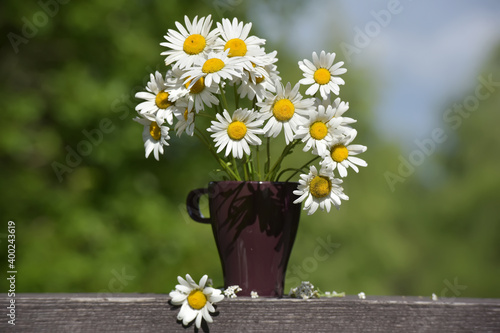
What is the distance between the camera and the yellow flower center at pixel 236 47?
3.93ft

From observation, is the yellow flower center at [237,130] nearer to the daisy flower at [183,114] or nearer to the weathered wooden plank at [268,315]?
the daisy flower at [183,114]

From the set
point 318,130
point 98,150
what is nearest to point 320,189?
point 318,130

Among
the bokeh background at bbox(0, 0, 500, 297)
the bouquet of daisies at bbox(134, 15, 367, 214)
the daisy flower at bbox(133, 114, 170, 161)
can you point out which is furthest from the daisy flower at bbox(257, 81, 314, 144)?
the bokeh background at bbox(0, 0, 500, 297)

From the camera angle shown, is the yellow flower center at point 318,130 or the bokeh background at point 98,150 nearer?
the yellow flower center at point 318,130

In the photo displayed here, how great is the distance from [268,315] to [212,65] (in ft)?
1.67

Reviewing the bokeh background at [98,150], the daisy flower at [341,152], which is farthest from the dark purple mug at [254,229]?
the bokeh background at [98,150]

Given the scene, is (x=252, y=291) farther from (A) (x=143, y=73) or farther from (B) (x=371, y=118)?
(B) (x=371, y=118)

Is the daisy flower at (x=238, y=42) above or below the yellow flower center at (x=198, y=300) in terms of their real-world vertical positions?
above

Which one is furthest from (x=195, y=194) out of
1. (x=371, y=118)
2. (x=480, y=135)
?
(x=480, y=135)

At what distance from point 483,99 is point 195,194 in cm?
700

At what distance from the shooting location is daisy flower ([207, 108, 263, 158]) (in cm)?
116

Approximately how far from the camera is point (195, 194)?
1319 mm

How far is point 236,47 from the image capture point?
47.3 inches

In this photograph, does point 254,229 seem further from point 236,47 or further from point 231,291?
point 236,47
